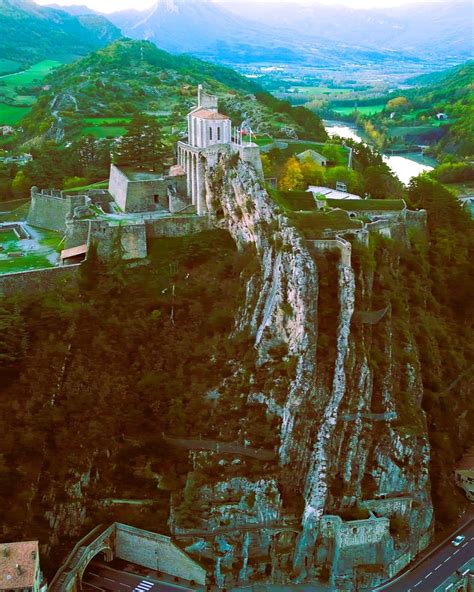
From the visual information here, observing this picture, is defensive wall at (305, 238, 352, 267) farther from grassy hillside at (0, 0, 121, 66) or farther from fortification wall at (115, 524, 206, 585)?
grassy hillside at (0, 0, 121, 66)

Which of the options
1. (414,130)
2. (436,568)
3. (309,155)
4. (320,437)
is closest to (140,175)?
(309,155)

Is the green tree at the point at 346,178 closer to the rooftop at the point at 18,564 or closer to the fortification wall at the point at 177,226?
the fortification wall at the point at 177,226

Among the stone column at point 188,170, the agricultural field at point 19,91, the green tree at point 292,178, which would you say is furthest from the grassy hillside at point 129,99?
the stone column at point 188,170

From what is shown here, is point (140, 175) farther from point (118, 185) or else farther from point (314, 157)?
point (314, 157)

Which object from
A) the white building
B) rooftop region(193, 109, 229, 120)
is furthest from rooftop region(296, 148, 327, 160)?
rooftop region(193, 109, 229, 120)

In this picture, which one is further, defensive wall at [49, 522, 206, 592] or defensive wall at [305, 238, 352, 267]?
defensive wall at [305, 238, 352, 267]

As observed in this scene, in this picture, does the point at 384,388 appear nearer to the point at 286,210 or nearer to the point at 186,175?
the point at 286,210
